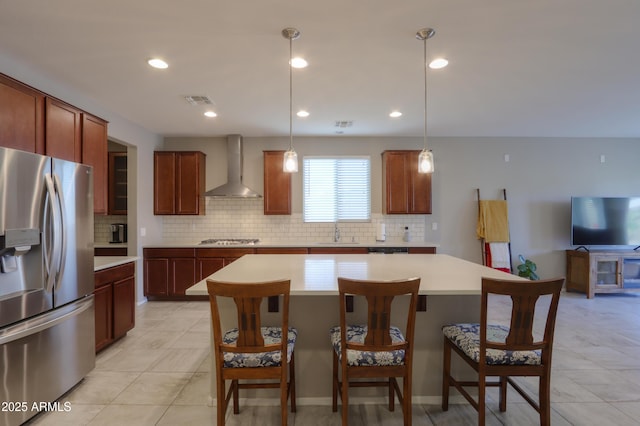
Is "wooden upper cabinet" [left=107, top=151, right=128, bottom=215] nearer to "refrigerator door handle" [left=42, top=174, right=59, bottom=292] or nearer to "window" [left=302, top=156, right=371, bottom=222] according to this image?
"window" [left=302, top=156, right=371, bottom=222]

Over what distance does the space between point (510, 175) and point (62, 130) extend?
20.4 ft

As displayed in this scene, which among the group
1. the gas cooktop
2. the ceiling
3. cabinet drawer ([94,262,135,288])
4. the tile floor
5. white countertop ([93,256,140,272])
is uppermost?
the ceiling

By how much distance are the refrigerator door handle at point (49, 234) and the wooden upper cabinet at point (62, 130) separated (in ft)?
2.48

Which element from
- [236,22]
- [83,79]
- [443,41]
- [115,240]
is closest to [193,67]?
[236,22]

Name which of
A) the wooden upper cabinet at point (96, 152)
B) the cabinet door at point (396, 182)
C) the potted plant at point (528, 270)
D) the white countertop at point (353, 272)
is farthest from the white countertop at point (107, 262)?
the potted plant at point (528, 270)

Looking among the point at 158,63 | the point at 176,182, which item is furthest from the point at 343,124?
the point at 176,182

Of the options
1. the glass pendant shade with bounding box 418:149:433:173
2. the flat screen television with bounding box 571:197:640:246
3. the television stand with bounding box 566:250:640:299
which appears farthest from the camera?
the flat screen television with bounding box 571:197:640:246

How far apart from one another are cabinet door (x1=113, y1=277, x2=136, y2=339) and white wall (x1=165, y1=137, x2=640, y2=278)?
2.47 meters

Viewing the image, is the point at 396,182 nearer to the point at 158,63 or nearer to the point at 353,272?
the point at 353,272

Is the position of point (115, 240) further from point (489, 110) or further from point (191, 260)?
point (489, 110)

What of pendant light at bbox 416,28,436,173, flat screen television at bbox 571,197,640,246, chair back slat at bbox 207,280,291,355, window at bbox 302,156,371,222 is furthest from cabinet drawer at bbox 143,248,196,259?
flat screen television at bbox 571,197,640,246

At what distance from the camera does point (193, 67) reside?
2.75m

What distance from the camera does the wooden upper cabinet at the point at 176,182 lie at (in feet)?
16.2

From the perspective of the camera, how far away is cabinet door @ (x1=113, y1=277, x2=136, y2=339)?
309 centimetres
